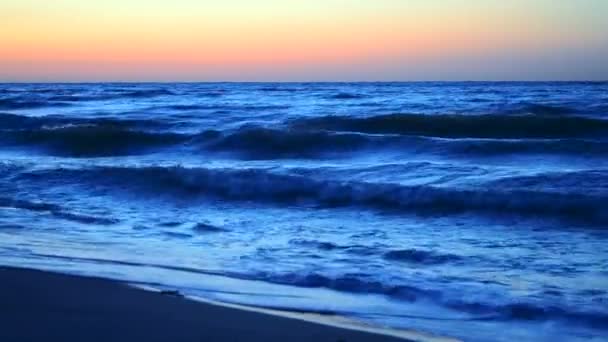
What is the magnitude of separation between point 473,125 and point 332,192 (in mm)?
11800

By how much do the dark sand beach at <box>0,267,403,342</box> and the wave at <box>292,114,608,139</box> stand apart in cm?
1584

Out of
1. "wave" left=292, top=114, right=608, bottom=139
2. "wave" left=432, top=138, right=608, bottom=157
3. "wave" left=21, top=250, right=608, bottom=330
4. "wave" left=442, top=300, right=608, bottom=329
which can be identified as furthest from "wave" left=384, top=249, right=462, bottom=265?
"wave" left=292, top=114, right=608, bottom=139

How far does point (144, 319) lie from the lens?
4293mm

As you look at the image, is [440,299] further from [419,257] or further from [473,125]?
[473,125]

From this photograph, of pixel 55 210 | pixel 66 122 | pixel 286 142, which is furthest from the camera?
pixel 66 122

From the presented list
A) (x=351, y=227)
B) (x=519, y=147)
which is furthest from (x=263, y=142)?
(x=351, y=227)

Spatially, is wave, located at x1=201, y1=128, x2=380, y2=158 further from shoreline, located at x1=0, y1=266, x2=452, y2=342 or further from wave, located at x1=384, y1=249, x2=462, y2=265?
shoreline, located at x1=0, y1=266, x2=452, y2=342

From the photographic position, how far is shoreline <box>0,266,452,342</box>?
400cm

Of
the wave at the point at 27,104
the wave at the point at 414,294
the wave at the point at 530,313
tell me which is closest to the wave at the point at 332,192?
the wave at the point at 414,294

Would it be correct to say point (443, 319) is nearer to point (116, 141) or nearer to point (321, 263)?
point (321, 263)

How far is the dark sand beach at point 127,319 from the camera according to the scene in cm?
398

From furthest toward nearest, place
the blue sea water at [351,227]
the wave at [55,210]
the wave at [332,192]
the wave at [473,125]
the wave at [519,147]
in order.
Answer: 1. the wave at [473,125]
2. the wave at [519,147]
3. the wave at [332,192]
4. the wave at [55,210]
5. the blue sea water at [351,227]

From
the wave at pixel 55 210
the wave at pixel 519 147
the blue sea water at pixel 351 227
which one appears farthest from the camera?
the wave at pixel 519 147

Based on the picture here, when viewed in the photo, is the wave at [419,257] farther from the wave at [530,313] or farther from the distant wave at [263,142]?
the distant wave at [263,142]
